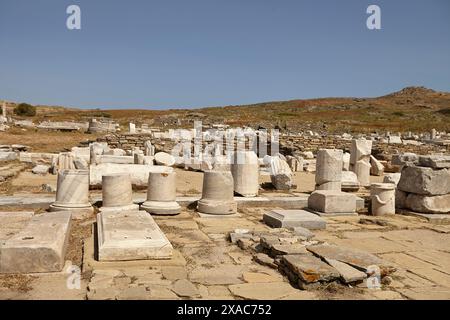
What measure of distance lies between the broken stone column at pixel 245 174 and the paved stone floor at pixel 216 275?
316 cm

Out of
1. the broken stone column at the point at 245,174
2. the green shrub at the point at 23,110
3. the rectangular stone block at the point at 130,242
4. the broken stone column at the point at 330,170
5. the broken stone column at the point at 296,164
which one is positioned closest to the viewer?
the rectangular stone block at the point at 130,242

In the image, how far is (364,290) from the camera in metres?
4.41

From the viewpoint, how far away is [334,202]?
8.90m

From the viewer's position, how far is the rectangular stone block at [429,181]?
29.2ft

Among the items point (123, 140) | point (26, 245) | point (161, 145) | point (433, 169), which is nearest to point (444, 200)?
point (433, 169)

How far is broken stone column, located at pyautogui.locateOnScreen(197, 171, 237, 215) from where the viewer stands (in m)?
8.51

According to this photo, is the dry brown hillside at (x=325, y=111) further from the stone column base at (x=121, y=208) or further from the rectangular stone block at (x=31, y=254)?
the rectangular stone block at (x=31, y=254)

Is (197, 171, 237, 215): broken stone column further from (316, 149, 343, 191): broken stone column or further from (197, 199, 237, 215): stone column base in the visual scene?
(316, 149, 343, 191): broken stone column

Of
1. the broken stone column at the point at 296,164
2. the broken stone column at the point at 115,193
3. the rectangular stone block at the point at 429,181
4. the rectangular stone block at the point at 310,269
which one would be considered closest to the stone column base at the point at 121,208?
the broken stone column at the point at 115,193

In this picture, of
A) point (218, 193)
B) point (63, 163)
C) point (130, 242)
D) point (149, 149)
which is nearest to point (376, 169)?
point (149, 149)

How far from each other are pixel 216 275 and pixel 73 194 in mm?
4044
